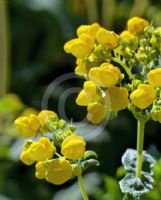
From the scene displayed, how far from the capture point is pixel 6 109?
223cm

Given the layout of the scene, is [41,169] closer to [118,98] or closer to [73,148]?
[73,148]

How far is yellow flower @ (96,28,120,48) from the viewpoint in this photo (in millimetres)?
1424

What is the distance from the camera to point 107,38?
56.2 inches

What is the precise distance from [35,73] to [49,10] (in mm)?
322

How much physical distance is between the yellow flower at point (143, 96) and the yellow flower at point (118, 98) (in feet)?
0.05

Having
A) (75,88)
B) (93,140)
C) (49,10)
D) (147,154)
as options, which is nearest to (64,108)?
(75,88)

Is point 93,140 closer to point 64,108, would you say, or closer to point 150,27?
point 64,108

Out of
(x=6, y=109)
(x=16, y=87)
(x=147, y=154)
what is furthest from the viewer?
(x=16, y=87)

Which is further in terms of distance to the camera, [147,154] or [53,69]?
[53,69]

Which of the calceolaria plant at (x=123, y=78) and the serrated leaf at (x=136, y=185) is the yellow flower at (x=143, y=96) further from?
the serrated leaf at (x=136, y=185)

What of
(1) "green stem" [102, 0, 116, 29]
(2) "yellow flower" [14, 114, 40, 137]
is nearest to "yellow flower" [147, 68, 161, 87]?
(2) "yellow flower" [14, 114, 40, 137]

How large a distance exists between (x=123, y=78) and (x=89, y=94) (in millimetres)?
82

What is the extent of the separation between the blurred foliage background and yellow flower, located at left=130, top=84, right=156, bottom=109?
867mm

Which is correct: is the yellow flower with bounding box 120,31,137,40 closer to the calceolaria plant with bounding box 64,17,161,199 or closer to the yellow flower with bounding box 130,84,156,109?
the calceolaria plant with bounding box 64,17,161,199
